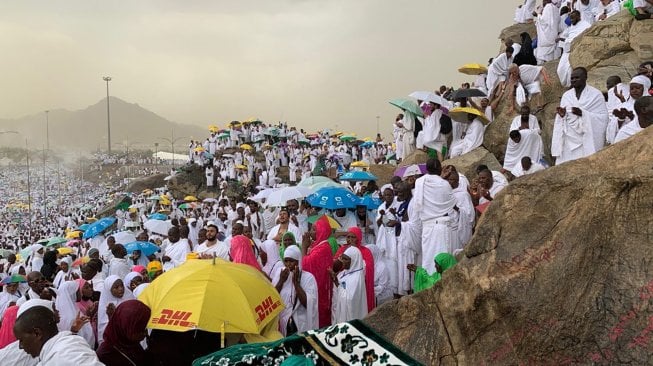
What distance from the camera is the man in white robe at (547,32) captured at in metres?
15.5

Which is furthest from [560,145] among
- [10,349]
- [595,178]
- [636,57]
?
[10,349]

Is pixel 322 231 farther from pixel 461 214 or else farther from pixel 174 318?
pixel 174 318

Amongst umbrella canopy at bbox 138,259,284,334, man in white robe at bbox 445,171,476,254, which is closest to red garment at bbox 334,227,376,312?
man in white robe at bbox 445,171,476,254

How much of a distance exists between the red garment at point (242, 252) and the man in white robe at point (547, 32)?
11.8m

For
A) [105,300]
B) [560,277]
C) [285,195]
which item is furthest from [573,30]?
[105,300]

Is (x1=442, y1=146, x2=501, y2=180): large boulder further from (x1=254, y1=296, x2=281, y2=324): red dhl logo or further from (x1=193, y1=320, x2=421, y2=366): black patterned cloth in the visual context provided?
(x1=193, y1=320, x2=421, y2=366): black patterned cloth

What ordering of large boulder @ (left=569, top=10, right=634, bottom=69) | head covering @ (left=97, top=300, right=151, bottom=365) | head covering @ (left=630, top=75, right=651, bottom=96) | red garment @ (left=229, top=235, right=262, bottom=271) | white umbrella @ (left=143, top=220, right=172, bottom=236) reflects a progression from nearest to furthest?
head covering @ (left=97, top=300, right=151, bottom=365), red garment @ (left=229, top=235, right=262, bottom=271), head covering @ (left=630, top=75, right=651, bottom=96), large boulder @ (left=569, top=10, right=634, bottom=69), white umbrella @ (left=143, top=220, right=172, bottom=236)

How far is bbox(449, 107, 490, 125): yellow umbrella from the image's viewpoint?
11.6 meters

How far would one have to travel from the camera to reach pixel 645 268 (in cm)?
362

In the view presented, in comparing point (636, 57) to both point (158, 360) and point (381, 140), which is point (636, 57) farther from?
point (381, 140)

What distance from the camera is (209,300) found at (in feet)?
15.5

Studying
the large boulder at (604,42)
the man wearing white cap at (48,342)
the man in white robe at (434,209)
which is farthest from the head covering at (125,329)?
the large boulder at (604,42)

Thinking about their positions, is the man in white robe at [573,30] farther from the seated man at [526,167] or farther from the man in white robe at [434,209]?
the man in white robe at [434,209]

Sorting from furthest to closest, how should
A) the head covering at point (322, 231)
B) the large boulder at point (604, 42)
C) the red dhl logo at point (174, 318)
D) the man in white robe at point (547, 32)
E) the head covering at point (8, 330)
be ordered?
1. the man in white robe at point (547, 32)
2. the large boulder at point (604, 42)
3. the head covering at point (322, 231)
4. the head covering at point (8, 330)
5. the red dhl logo at point (174, 318)
